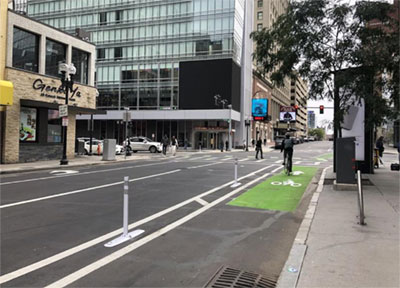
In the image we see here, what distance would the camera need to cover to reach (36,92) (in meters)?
20.9

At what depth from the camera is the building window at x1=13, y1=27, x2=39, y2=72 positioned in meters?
20.0

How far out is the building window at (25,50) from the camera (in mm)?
20031

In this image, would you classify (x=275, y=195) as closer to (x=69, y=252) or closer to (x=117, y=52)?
(x=69, y=252)

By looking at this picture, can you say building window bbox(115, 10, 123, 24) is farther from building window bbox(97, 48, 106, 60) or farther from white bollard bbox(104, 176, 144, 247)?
white bollard bbox(104, 176, 144, 247)

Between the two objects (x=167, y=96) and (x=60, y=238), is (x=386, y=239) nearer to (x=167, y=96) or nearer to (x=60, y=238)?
(x=60, y=238)

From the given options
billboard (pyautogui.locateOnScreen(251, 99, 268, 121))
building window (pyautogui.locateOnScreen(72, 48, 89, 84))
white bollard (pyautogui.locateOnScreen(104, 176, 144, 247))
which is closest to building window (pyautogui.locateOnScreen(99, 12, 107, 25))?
billboard (pyautogui.locateOnScreen(251, 99, 268, 121))

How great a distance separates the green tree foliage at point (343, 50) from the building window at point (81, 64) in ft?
54.9

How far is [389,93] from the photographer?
11.6 metres

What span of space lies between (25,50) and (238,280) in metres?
21.3

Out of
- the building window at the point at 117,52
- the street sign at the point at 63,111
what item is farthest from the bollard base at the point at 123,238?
the building window at the point at 117,52

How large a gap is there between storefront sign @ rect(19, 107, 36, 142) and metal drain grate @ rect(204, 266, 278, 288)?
19.2 meters

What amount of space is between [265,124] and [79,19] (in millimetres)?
45489

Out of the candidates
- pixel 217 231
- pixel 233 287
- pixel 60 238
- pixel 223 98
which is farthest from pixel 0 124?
pixel 223 98

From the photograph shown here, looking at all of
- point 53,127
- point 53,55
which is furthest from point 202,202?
point 53,55
